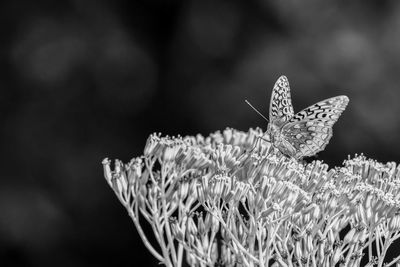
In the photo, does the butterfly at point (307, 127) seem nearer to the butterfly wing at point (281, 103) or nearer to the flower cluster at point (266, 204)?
the butterfly wing at point (281, 103)

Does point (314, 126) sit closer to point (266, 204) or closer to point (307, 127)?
point (307, 127)

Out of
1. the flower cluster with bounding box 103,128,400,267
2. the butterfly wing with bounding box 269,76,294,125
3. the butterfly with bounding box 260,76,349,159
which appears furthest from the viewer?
the butterfly wing with bounding box 269,76,294,125

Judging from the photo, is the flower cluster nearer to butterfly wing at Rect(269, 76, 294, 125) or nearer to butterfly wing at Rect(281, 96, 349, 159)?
butterfly wing at Rect(281, 96, 349, 159)

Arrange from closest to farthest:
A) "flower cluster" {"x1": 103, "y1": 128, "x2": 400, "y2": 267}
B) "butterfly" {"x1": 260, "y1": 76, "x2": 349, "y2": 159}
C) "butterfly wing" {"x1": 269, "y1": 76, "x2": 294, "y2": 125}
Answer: "flower cluster" {"x1": 103, "y1": 128, "x2": 400, "y2": 267} < "butterfly" {"x1": 260, "y1": 76, "x2": 349, "y2": 159} < "butterfly wing" {"x1": 269, "y1": 76, "x2": 294, "y2": 125}

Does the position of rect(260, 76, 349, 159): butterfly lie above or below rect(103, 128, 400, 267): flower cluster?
above

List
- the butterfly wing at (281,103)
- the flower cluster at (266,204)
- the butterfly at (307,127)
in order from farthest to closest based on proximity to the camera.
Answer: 1. the butterfly wing at (281,103)
2. the butterfly at (307,127)
3. the flower cluster at (266,204)

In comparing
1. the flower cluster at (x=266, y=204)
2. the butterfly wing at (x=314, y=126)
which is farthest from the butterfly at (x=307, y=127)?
the flower cluster at (x=266, y=204)

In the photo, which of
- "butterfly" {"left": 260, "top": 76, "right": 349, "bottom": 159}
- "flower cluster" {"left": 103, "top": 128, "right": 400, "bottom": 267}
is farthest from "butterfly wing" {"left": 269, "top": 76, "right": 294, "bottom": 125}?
"flower cluster" {"left": 103, "top": 128, "right": 400, "bottom": 267}
